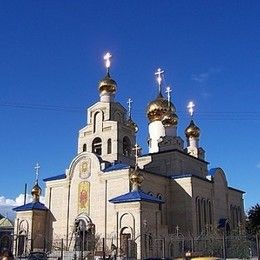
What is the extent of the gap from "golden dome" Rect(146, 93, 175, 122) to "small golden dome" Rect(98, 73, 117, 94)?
16.7 ft

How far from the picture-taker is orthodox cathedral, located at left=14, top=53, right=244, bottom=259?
28.2 meters

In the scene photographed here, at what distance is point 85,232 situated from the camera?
102ft

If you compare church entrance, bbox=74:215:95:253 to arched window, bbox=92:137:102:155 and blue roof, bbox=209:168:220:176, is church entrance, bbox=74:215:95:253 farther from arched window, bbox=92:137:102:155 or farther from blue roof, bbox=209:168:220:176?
blue roof, bbox=209:168:220:176

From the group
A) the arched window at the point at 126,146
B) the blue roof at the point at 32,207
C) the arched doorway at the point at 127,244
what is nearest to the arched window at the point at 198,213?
the arched window at the point at 126,146

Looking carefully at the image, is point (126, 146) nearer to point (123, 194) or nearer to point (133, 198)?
point (123, 194)

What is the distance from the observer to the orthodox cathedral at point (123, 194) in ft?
92.4

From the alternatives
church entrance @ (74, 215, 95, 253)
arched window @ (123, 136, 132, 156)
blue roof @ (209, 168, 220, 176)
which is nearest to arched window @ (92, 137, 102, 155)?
arched window @ (123, 136, 132, 156)

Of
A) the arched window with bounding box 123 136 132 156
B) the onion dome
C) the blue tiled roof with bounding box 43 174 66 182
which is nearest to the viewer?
the blue tiled roof with bounding box 43 174 66 182

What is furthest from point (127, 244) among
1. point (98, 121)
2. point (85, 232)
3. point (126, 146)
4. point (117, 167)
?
point (98, 121)

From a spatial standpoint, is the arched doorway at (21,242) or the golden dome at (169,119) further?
the golden dome at (169,119)

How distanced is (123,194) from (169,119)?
11.3 metres

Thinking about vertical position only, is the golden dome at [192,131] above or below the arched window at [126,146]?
above

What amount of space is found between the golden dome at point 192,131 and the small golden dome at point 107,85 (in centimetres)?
1046

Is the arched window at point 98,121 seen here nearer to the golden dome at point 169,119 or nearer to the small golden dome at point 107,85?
the small golden dome at point 107,85
